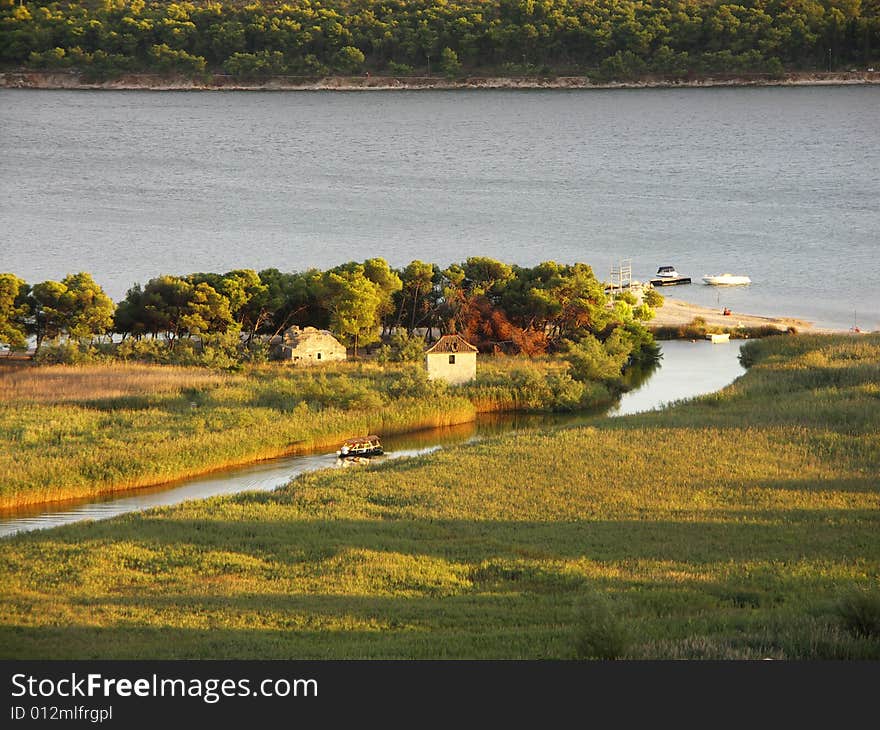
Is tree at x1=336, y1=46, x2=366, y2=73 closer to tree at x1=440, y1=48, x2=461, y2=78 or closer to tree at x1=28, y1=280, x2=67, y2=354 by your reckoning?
tree at x1=440, y1=48, x2=461, y2=78

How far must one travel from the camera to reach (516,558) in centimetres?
2605

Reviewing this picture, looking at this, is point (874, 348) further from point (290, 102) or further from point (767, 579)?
point (290, 102)

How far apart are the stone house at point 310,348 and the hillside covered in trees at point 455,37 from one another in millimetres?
130185

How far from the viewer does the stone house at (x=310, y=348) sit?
51531 mm

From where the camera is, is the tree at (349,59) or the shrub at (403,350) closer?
the shrub at (403,350)

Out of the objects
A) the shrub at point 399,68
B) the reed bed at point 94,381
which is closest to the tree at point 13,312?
the reed bed at point 94,381

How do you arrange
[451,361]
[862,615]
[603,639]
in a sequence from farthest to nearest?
[451,361]
[862,615]
[603,639]

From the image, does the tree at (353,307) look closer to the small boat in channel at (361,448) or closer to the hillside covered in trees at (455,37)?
the small boat in channel at (361,448)

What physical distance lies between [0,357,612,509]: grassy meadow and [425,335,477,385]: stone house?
59cm

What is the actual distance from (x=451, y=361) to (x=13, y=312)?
16.0 m

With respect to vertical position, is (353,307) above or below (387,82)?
above

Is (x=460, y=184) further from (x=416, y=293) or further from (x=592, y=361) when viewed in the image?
(x=592, y=361)

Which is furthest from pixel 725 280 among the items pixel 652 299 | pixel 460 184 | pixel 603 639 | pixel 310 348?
pixel 603 639

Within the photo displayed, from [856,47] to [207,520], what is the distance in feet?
548
